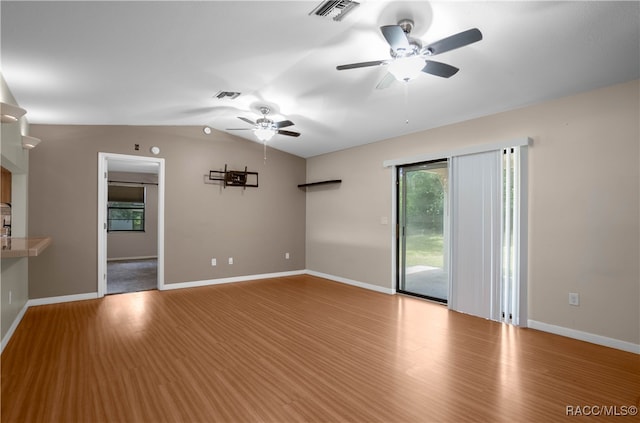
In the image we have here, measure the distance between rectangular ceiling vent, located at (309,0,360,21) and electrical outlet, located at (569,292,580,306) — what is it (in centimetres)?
351

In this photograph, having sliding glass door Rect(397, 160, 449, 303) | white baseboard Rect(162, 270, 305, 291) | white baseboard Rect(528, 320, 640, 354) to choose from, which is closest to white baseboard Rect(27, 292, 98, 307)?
white baseboard Rect(162, 270, 305, 291)

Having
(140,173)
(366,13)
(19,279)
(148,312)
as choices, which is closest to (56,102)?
(19,279)

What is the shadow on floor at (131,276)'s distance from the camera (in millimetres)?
5801

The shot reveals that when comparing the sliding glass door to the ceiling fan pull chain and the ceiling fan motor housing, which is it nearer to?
the ceiling fan pull chain

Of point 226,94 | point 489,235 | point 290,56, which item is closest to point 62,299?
point 226,94

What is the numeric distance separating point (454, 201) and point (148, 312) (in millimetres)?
4311

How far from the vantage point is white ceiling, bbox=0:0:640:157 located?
232 cm

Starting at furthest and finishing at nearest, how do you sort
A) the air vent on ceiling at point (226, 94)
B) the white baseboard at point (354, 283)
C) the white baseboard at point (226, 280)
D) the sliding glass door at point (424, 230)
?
the white baseboard at point (226, 280)
the white baseboard at point (354, 283)
the sliding glass door at point (424, 230)
the air vent on ceiling at point (226, 94)

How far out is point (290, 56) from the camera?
3139mm

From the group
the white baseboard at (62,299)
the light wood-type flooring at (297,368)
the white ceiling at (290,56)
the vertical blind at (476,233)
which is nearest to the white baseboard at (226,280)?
the white baseboard at (62,299)

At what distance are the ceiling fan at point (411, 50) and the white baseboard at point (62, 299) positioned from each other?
4931 mm

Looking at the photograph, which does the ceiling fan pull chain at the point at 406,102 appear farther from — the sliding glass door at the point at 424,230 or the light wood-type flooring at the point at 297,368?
the light wood-type flooring at the point at 297,368

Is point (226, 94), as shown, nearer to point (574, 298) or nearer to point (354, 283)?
point (354, 283)

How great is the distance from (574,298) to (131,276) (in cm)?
736
